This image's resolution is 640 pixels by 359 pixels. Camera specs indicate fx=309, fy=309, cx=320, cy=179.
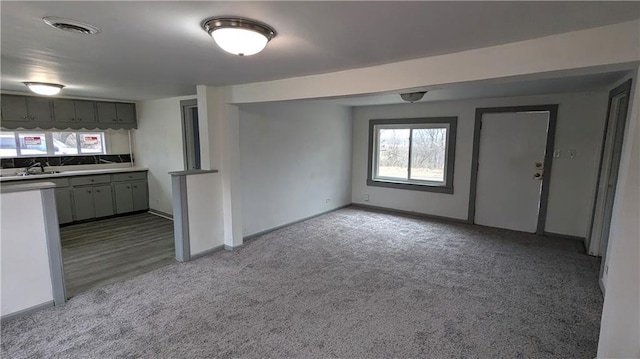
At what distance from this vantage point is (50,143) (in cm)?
544

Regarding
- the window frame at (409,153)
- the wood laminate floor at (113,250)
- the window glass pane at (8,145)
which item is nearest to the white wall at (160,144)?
the wood laminate floor at (113,250)

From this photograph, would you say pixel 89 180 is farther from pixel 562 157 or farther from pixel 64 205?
pixel 562 157

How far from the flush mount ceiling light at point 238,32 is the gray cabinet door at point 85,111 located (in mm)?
5001

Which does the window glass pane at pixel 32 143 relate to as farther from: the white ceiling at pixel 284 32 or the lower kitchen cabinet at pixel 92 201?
Result: the white ceiling at pixel 284 32

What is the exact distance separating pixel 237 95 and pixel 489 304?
3506 millimetres

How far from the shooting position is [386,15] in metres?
1.59

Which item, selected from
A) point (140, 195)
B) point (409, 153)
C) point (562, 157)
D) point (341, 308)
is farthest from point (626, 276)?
point (140, 195)

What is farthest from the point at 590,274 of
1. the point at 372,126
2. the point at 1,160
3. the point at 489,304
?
the point at 1,160

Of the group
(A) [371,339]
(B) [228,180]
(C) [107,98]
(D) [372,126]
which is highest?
(C) [107,98]

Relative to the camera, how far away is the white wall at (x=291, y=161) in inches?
178

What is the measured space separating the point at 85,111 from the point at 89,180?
3.98 ft

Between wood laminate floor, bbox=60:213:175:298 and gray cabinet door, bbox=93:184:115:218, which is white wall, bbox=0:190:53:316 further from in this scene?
gray cabinet door, bbox=93:184:115:218

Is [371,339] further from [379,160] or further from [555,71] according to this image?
[379,160]

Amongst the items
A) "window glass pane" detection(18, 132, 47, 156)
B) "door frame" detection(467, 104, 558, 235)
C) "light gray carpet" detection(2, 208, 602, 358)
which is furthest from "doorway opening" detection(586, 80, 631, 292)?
"window glass pane" detection(18, 132, 47, 156)
